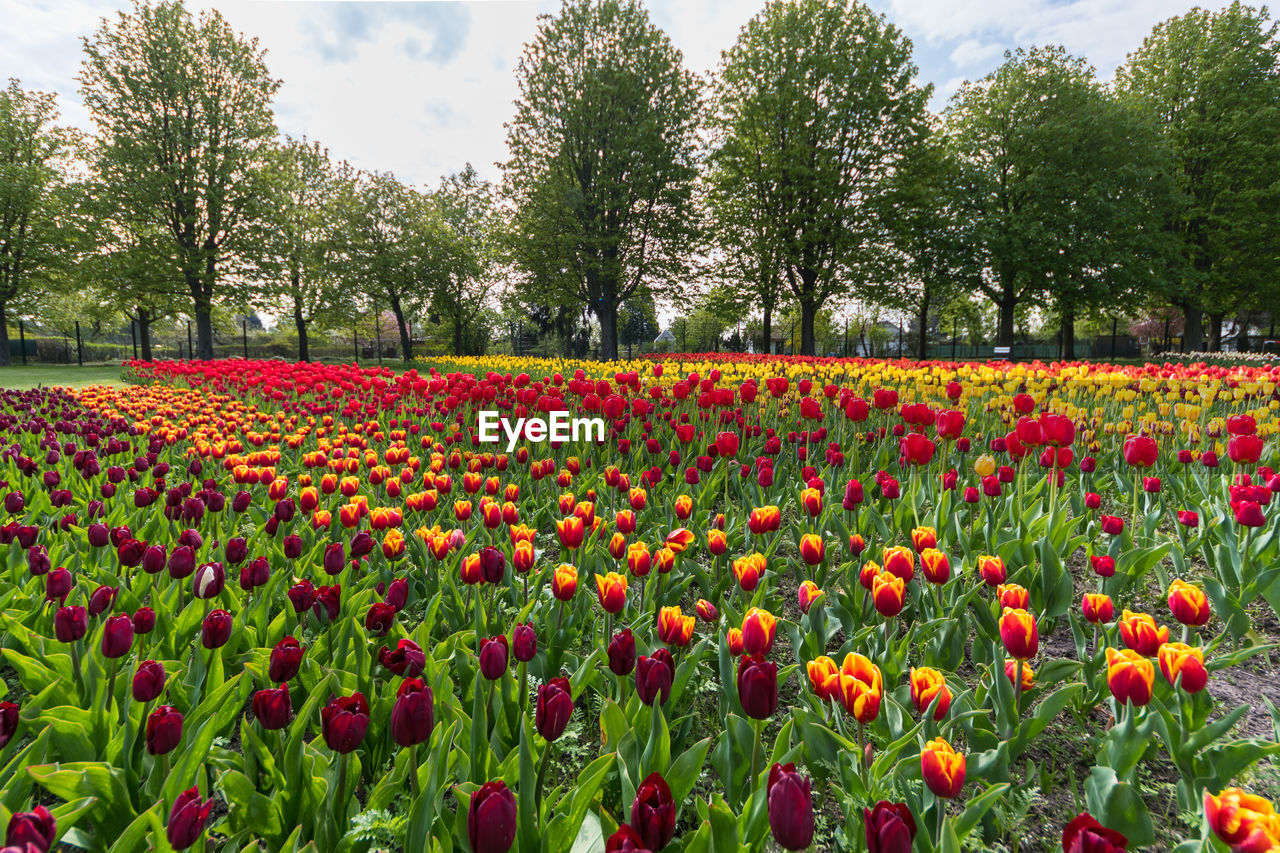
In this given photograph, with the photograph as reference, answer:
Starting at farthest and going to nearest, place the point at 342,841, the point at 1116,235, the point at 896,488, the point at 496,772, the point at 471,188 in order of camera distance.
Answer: the point at 471,188 → the point at 1116,235 → the point at 896,488 → the point at 496,772 → the point at 342,841

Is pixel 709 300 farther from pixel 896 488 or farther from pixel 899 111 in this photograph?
pixel 896 488

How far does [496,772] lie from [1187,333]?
42.3 m

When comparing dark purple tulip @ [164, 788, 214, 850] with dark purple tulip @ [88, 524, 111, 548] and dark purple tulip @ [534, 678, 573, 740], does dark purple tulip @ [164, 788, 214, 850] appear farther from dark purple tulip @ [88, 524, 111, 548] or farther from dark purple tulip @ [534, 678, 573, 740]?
dark purple tulip @ [88, 524, 111, 548]

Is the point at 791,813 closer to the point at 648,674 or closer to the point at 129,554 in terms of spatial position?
the point at 648,674

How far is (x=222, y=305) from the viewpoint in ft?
94.3

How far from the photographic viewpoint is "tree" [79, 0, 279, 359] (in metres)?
24.4

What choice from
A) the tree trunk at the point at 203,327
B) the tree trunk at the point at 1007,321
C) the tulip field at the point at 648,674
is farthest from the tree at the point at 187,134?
the tree trunk at the point at 1007,321

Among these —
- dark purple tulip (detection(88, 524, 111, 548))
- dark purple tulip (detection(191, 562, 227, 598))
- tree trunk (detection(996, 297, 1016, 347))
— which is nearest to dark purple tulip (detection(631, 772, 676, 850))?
dark purple tulip (detection(191, 562, 227, 598))

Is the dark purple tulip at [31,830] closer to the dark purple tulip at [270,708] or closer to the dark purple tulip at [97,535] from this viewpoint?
the dark purple tulip at [270,708]

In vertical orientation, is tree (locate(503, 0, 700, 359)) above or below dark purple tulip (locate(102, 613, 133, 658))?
above

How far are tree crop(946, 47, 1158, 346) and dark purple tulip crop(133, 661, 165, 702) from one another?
29828mm

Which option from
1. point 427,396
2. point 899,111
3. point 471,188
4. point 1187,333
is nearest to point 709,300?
point 899,111

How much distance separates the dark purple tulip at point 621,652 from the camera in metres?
A: 1.54

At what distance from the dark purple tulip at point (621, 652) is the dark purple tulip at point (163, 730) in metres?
0.99
